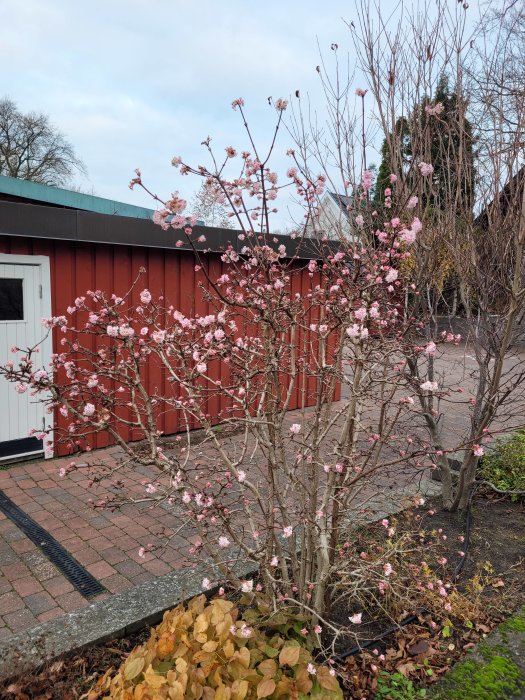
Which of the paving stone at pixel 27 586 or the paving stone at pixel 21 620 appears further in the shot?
the paving stone at pixel 27 586

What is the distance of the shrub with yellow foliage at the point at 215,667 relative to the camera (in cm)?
159

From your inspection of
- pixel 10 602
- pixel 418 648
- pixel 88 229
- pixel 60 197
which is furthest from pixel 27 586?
pixel 60 197

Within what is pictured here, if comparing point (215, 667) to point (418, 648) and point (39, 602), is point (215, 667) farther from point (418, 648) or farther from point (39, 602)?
point (39, 602)

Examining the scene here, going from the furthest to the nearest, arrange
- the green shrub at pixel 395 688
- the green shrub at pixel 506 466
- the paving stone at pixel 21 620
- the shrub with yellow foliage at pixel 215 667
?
the green shrub at pixel 506 466 → the paving stone at pixel 21 620 → the green shrub at pixel 395 688 → the shrub with yellow foliage at pixel 215 667

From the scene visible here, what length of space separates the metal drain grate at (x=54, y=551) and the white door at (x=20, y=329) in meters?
0.92

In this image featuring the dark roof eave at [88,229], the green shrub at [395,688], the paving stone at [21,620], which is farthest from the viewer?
the dark roof eave at [88,229]

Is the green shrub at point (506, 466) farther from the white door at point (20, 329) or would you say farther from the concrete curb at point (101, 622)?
the white door at point (20, 329)

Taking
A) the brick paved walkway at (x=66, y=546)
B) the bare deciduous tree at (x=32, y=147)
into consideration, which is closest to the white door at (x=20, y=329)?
the brick paved walkway at (x=66, y=546)

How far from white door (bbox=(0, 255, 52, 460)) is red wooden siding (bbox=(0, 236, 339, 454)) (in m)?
0.11

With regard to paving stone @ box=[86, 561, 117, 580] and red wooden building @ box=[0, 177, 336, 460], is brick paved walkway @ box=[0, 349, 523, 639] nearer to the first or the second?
paving stone @ box=[86, 561, 117, 580]

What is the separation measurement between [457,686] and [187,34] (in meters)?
5.88

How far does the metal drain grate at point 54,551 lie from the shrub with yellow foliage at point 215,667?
1.16 m

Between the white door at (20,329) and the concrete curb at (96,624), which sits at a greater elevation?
the white door at (20,329)

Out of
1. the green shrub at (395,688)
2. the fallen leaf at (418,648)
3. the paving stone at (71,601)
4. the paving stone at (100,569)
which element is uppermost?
the green shrub at (395,688)
